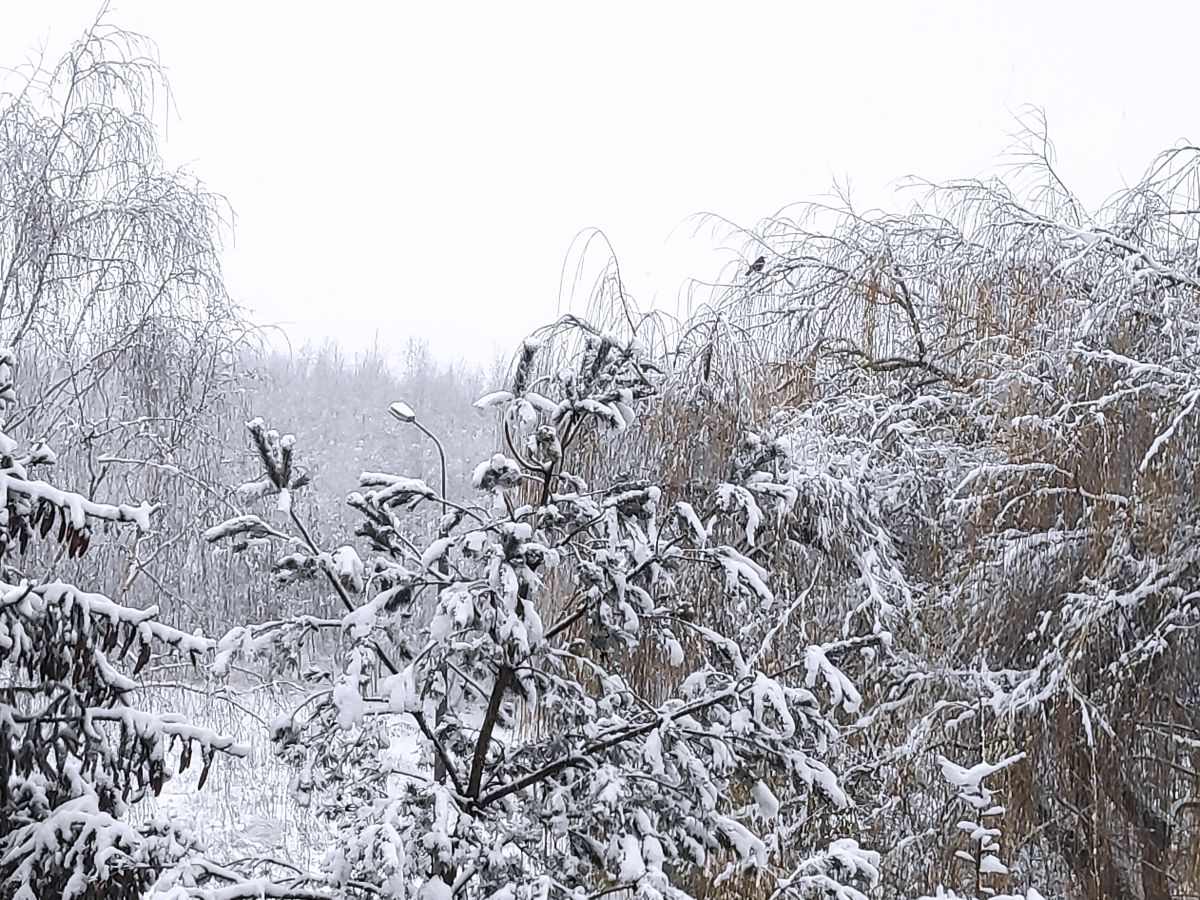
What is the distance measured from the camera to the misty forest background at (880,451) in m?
3.42

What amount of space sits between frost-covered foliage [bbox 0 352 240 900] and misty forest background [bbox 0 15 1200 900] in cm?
9

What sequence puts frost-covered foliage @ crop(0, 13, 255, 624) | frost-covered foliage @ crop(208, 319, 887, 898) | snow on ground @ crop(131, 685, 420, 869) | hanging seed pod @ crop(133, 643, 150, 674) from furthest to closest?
snow on ground @ crop(131, 685, 420, 869), frost-covered foliage @ crop(0, 13, 255, 624), hanging seed pod @ crop(133, 643, 150, 674), frost-covered foliage @ crop(208, 319, 887, 898)

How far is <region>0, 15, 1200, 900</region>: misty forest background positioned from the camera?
11.2ft

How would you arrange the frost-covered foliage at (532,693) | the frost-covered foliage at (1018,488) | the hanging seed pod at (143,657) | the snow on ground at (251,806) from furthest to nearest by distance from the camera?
the snow on ground at (251,806)
the frost-covered foliage at (1018,488)
the hanging seed pod at (143,657)
the frost-covered foliage at (532,693)

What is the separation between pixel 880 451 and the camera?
4.40 m

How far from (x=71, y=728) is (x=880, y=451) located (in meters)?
3.01

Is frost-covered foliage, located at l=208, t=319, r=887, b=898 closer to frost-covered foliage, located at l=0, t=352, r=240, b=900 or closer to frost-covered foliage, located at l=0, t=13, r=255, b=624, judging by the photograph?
frost-covered foliage, located at l=0, t=352, r=240, b=900

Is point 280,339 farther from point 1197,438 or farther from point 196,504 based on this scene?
point 1197,438

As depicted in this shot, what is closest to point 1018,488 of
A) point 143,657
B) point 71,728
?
point 143,657

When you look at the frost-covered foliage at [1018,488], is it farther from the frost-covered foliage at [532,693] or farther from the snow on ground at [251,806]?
the snow on ground at [251,806]

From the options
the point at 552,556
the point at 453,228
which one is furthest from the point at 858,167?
the point at 453,228

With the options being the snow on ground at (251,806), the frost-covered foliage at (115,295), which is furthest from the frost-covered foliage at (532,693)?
the snow on ground at (251,806)

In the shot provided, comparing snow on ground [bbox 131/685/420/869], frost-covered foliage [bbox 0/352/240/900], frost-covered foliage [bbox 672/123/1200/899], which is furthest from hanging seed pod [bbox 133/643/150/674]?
snow on ground [bbox 131/685/420/869]

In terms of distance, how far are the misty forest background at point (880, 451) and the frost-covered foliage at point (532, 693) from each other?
0.30 ft
